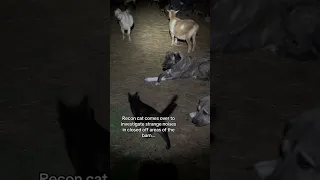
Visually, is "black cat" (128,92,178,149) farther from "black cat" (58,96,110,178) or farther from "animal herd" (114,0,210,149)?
"black cat" (58,96,110,178)

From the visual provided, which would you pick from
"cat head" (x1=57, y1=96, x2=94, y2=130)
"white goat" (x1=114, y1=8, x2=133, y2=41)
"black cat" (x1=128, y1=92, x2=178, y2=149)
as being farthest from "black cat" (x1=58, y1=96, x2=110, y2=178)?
"white goat" (x1=114, y1=8, x2=133, y2=41)

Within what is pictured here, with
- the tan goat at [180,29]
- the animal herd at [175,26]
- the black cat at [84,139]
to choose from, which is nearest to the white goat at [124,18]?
the animal herd at [175,26]

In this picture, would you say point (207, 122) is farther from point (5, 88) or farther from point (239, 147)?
point (5, 88)

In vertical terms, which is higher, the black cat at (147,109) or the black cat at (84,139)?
the black cat at (147,109)

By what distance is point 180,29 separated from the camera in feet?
3.91

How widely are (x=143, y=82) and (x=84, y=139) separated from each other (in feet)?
0.84

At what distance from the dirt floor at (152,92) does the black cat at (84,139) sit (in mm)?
38

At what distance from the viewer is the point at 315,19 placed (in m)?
1.20

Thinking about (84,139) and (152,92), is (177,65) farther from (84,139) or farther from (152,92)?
(84,139)

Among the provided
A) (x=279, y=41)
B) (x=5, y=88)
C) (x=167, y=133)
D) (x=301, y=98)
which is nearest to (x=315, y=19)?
(x=279, y=41)

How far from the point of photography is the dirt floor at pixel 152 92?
1.21 metres

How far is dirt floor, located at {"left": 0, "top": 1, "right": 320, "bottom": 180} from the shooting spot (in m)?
1.21

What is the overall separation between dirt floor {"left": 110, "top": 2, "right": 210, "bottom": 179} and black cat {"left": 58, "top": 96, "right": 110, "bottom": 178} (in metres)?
0.04

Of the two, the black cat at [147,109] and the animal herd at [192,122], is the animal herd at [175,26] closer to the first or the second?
the animal herd at [192,122]
